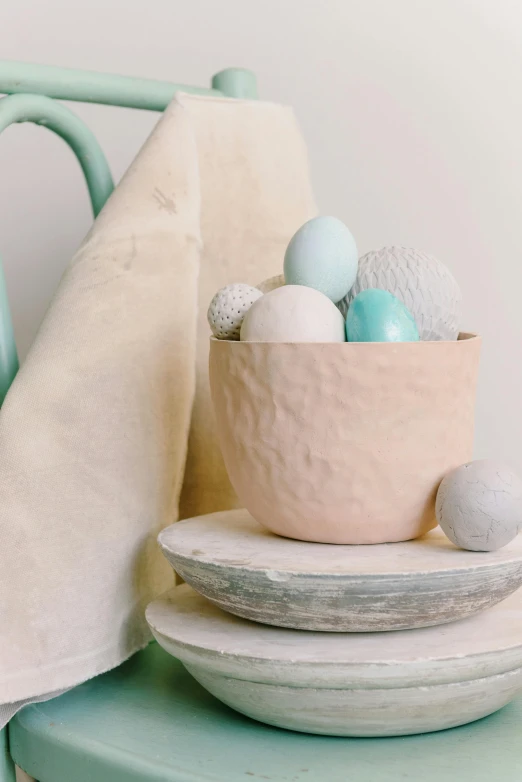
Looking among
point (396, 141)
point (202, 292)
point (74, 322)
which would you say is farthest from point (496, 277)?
point (74, 322)

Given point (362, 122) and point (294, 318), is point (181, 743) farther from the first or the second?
point (362, 122)

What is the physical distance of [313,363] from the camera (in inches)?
15.1

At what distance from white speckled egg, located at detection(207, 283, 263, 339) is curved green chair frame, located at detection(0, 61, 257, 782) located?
0.46 ft

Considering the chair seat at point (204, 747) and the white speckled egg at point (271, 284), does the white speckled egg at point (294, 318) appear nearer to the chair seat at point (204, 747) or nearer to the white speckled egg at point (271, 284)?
the white speckled egg at point (271, 284)

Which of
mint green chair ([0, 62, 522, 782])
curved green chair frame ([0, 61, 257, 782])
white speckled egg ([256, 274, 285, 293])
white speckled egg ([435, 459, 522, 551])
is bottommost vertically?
mint green chair ([0, 62, 522, 782])

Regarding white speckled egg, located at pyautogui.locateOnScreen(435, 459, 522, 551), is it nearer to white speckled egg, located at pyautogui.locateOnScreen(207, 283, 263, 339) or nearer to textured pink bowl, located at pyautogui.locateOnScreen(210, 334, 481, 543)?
textured pink bowl, located at pyautogui.locateOnScreen(210, 334, 481, 543)

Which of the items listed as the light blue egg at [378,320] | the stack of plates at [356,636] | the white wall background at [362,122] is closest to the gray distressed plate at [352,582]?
the stack of plates at [356,636]

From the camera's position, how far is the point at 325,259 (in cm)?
42

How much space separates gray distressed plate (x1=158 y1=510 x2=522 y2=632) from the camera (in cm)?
35

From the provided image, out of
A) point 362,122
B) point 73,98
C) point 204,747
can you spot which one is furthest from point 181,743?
point 362,122

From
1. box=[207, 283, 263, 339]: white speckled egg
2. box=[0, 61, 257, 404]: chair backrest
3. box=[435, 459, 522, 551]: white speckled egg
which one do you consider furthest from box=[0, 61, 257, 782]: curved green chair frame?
box=[435, 459, 522, 551]: white speckled egg

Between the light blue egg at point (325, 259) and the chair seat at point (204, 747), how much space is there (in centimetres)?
22

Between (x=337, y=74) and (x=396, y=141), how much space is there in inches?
3.6

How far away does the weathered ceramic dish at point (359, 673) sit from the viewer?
13.7 inches
